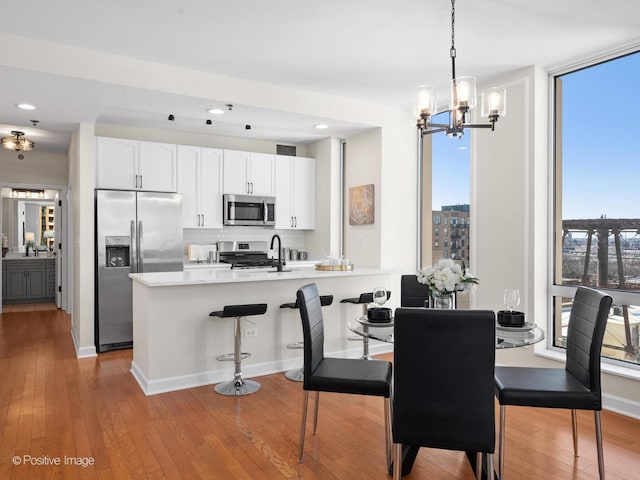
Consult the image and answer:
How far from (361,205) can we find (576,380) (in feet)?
11.3

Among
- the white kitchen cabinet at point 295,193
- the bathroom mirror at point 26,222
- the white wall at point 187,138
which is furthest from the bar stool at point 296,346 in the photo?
the bathroom mirror at point 26,222

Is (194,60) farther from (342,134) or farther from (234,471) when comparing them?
(234,471)

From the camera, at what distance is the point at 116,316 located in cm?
522

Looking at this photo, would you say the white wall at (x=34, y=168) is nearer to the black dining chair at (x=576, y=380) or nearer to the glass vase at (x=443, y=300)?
the glass vase at (x=443, y=300)

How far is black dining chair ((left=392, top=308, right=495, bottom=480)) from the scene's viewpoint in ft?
6.68

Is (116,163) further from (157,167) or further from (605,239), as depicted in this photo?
(605,239)

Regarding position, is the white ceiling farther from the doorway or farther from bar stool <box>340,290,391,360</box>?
the doorway

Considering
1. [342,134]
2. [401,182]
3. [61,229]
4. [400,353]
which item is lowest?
[400,353]

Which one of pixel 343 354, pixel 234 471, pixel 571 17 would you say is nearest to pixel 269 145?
pixel 343 354

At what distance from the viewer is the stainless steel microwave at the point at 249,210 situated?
19.9ft

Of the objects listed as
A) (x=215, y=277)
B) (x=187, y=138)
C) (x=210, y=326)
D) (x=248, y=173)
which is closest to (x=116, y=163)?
(x=187, y=138)

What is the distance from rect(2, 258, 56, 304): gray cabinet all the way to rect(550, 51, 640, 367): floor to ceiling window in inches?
314

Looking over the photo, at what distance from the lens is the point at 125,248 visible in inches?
209

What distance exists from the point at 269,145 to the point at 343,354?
10.9ft
